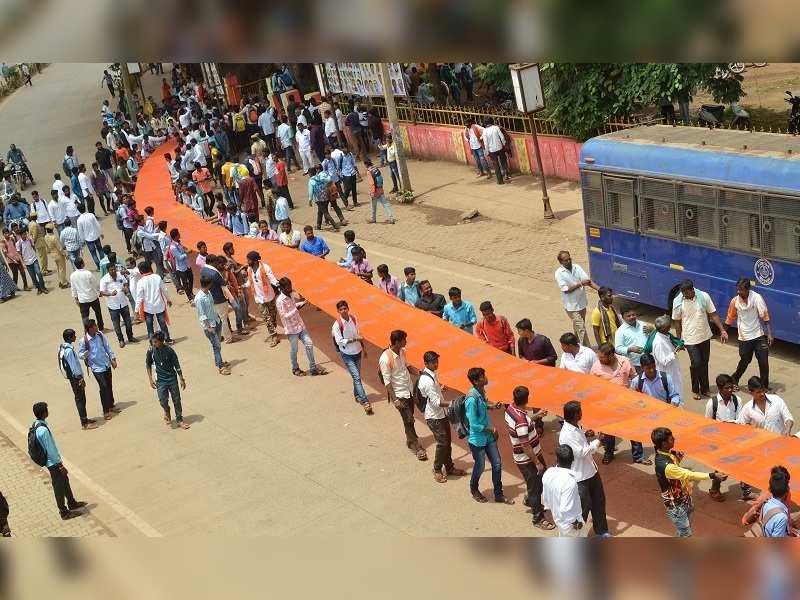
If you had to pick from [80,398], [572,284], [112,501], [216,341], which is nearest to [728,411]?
[572,284]

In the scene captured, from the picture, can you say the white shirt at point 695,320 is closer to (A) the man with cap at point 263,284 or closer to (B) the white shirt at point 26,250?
(A) the man with cap at point 263,284

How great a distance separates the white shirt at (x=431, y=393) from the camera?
445 inches

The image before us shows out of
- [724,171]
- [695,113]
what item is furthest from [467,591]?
[695,113]

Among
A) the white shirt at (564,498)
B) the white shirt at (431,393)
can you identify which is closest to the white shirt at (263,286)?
the white shirt at (431,393)

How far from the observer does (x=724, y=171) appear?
1434 cm

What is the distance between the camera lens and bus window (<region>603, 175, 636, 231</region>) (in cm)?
1578

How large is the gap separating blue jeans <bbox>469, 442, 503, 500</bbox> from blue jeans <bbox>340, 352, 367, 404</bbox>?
2935 millimetres

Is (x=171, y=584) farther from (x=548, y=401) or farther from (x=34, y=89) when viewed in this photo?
(x=34, y=89)

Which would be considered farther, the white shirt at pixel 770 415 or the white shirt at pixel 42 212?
the white shirt at pixel 42 212

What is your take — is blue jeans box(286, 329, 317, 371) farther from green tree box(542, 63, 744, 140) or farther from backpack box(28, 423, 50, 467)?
green tree box(542, 63, 744, 140)

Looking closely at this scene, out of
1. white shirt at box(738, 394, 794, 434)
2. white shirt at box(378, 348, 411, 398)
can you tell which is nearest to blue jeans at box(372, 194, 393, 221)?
white shirt at box(378, 348, 411, 398)

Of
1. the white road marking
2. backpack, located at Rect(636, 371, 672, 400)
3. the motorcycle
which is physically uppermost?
the motorcycle

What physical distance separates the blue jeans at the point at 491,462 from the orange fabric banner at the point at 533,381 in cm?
50

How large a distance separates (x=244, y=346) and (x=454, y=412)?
6893mm
